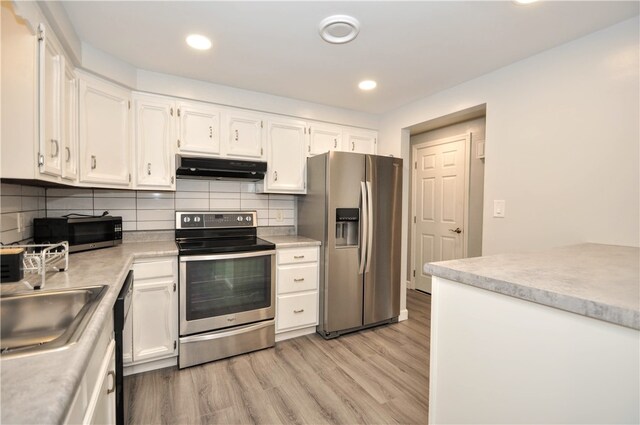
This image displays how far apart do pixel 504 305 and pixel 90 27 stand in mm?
Result: 2566

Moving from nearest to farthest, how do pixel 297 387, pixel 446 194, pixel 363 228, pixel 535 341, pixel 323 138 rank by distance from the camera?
1. pixel 535 341
2. pixel 297 387
3. pixel 363 228
4. pixel 323 138
5. pixel 446 194

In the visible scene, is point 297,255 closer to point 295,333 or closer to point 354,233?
point 354,233

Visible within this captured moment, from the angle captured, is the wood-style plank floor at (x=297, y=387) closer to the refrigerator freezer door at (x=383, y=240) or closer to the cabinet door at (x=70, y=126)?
the refrigerator freezer door at (x=383, y=240)

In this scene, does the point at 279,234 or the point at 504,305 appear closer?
the point at 504,305

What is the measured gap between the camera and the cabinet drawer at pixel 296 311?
2.66 metres

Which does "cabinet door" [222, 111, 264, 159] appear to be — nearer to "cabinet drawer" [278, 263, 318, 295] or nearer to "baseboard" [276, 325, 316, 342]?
"cabinet drawer" [278, 263, 318, 295]

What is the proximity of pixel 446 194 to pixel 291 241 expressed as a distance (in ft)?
7.28

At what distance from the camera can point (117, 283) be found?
1369 millimetres

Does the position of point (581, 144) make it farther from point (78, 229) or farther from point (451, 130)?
point (78, 229)

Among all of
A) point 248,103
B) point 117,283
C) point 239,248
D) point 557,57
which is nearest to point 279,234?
point 239,248

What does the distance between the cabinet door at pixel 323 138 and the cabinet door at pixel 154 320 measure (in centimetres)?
183

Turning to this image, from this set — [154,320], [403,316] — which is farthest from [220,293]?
[403,316]

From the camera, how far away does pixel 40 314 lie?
113cm

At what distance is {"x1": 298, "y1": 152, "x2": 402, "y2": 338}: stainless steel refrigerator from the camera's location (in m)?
2.73
